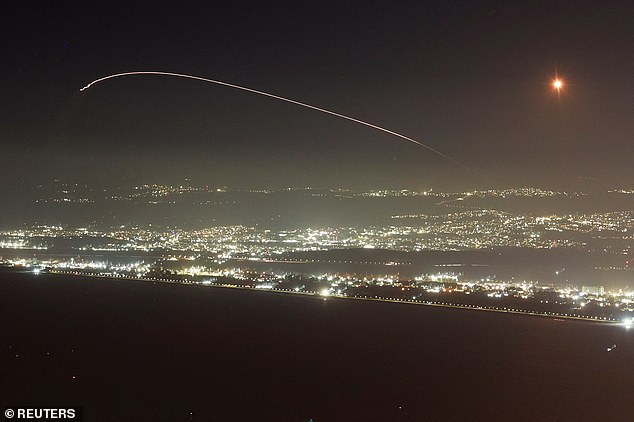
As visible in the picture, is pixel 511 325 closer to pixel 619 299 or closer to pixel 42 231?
pixel 619 299

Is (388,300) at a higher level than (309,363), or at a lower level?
higher

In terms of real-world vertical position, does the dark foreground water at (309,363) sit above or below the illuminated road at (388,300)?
below

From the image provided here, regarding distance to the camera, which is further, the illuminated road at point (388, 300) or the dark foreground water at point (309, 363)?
the illuminated road at point (388, 300)

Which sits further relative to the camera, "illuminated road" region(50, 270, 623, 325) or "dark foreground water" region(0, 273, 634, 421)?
"illuminated road" region(50, 270, 623, 325)

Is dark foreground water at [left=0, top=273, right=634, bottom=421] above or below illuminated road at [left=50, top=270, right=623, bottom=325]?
below

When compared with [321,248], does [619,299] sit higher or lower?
lower

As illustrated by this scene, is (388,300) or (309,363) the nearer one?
(309,363)

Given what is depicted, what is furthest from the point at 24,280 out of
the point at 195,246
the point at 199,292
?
the point at 195,246

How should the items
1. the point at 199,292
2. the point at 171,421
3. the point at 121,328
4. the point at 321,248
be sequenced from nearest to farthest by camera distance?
the point at 171,421 → the point at 121,328 → the point at 199,292 → the point at 321,248
